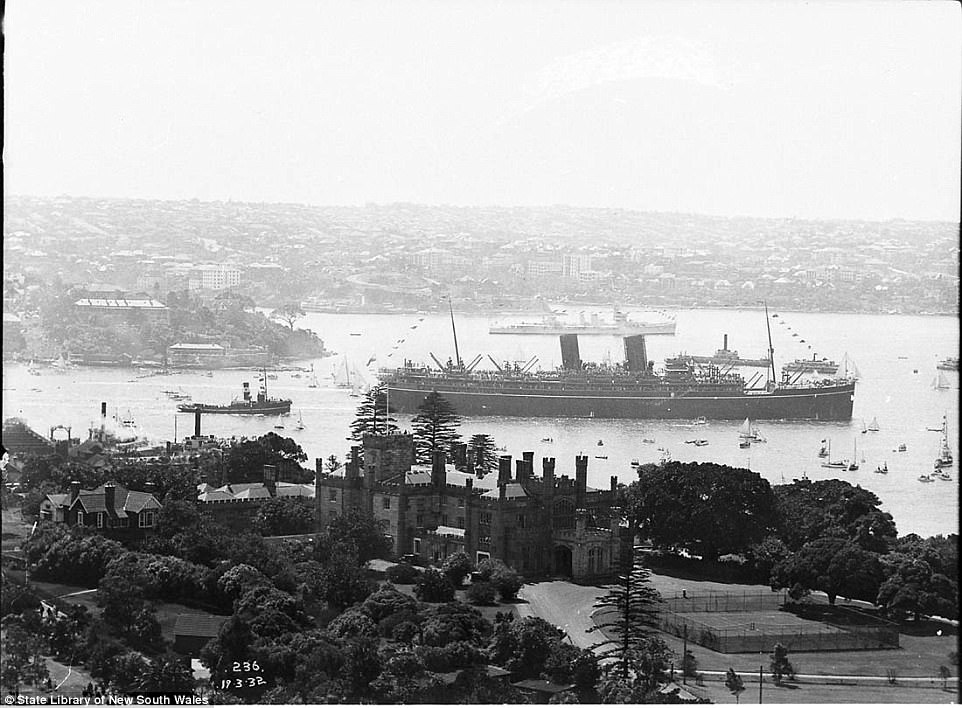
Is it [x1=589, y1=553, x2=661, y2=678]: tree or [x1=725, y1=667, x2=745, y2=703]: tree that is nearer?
[x1=725, y1=667, x2=745, y2=703]: tree

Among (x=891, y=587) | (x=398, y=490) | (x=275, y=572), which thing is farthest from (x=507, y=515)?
(x=891, y=587)

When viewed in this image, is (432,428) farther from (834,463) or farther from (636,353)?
(834,463)

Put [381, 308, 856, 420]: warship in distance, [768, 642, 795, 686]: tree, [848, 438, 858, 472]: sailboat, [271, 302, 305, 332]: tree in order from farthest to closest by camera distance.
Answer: [381, 308, 856, 420]: warship in distance → [848, 438, 858, 472]: sailboat → [271, 302, 305, 332]: tree → [768, 642, 795, 686]: tree

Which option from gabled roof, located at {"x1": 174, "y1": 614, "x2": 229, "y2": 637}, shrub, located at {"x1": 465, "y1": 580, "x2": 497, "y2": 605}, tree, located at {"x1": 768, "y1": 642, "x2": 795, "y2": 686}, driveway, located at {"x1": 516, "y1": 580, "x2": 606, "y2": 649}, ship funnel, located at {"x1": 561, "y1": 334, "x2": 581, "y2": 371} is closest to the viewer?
gabled roof, located at {"x1": 174, "y1": 614, "x2": 229, "y2": 637}

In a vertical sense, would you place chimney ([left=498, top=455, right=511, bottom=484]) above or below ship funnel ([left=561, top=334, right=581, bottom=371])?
below

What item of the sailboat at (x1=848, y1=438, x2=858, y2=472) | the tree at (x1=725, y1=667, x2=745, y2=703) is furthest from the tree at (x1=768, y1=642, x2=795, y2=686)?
the sailboat at (x1=848, y1=438, x2=858, y2=472)

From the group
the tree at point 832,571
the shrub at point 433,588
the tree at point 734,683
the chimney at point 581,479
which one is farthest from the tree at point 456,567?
the tree at point 832,571

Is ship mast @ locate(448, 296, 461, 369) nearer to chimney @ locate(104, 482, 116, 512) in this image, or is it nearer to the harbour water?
the harbour water
